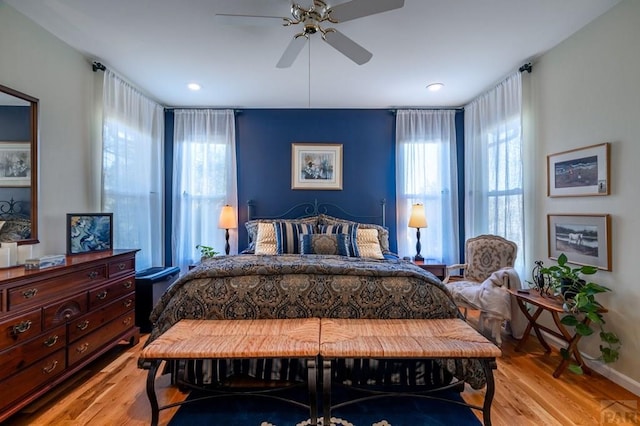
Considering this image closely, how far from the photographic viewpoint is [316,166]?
429cm

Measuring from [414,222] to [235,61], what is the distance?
2.81 meters

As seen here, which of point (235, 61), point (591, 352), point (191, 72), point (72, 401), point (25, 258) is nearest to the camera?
point (72, 401)

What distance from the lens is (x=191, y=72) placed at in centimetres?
318

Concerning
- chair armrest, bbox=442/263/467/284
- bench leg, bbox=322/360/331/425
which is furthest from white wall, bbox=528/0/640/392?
bench leg, bbox=322/360/331/425

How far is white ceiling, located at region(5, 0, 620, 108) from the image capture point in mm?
2195

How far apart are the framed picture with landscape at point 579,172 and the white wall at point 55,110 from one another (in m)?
4.42

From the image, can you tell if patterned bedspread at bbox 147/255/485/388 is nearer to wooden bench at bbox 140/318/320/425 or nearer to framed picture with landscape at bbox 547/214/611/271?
wooden bench at bbox 140/318/320/425

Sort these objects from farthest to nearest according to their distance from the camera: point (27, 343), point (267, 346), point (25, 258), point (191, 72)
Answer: point (191, 72) < point (25, 258) < point (27, 343) < point (267, 346)

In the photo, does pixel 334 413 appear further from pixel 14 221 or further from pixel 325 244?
pixel 14 221

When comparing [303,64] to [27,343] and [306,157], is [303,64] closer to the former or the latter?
[306,157]

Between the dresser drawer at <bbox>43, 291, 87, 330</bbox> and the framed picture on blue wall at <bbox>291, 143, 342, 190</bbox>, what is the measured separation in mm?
2746

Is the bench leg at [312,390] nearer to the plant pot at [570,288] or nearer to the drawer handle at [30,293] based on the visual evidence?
the drawer handle at [30,293]

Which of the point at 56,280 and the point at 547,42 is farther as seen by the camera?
the point at 547,42

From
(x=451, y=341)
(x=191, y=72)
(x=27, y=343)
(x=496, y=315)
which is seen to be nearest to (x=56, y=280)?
(x=27, y=343)
